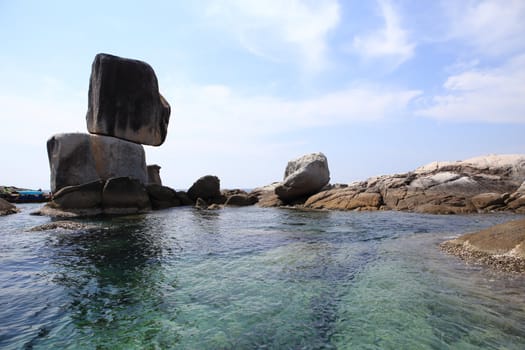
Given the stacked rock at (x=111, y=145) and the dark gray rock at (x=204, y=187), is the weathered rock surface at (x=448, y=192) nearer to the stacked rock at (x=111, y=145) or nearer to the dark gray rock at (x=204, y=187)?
the dark gray rock at (x=204, y=187)

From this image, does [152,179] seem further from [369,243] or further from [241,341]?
[241,341]

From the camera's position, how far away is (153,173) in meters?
34.0

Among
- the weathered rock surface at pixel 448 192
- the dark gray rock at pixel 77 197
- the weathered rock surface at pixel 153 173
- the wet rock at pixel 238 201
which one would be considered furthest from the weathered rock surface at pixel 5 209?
the weathered rock surface at pixel 448 192

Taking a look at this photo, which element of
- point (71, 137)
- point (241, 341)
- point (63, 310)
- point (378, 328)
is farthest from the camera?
point (71, 137)

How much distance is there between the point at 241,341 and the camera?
4.50 metres

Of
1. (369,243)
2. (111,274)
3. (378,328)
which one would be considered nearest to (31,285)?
(111,274)

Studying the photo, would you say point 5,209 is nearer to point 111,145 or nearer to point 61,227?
point 111,145

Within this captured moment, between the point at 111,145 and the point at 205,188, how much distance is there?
11752 mm

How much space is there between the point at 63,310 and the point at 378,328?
5454 millimetres

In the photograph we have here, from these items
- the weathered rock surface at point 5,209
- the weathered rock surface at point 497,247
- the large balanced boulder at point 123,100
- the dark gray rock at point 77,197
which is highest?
the large balanced boulder at point 123,100

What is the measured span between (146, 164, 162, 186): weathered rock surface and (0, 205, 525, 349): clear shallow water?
71.8 feet

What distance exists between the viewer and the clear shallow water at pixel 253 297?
4.62 m

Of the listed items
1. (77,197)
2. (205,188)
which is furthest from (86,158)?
(205,188)

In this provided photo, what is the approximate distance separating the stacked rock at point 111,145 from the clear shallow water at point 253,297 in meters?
9.53
